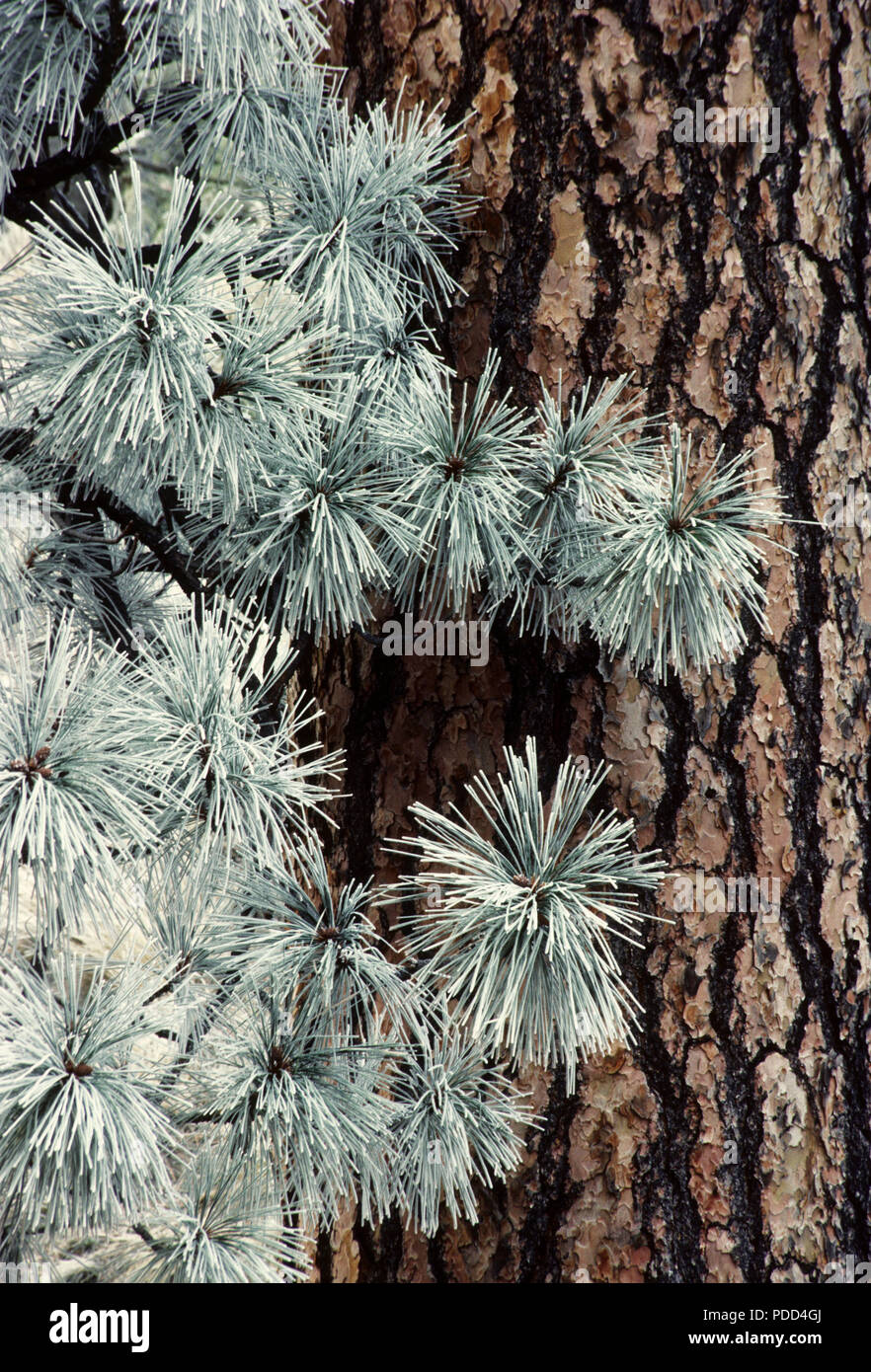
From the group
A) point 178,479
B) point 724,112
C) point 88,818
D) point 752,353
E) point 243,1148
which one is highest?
point 724,112

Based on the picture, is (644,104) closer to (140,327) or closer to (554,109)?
(554,109)

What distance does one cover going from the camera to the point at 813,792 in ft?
2.94

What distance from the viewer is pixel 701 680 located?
2.90 ft

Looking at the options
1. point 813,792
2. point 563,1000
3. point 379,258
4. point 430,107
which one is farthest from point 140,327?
point 813,792

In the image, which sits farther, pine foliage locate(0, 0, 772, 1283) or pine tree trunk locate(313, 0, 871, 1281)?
pine tree trunk locate(313, 0, 871, 1281)

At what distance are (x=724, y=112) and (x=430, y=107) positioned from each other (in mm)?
247

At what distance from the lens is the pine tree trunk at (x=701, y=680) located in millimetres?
857

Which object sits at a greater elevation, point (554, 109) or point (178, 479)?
point (554, 109)

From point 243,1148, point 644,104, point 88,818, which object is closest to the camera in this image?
point 88,818

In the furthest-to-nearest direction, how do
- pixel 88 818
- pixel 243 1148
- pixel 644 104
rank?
pixel 644 104, pixel 243 1148, pixel 88 818

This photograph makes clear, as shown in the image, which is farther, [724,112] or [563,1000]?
[724,112]

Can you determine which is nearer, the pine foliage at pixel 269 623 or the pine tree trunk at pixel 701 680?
the pine foliage at pixel 269 623

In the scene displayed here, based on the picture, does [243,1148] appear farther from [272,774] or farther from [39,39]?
[39,39]

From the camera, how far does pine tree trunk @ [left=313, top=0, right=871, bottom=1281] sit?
0.86 metres
